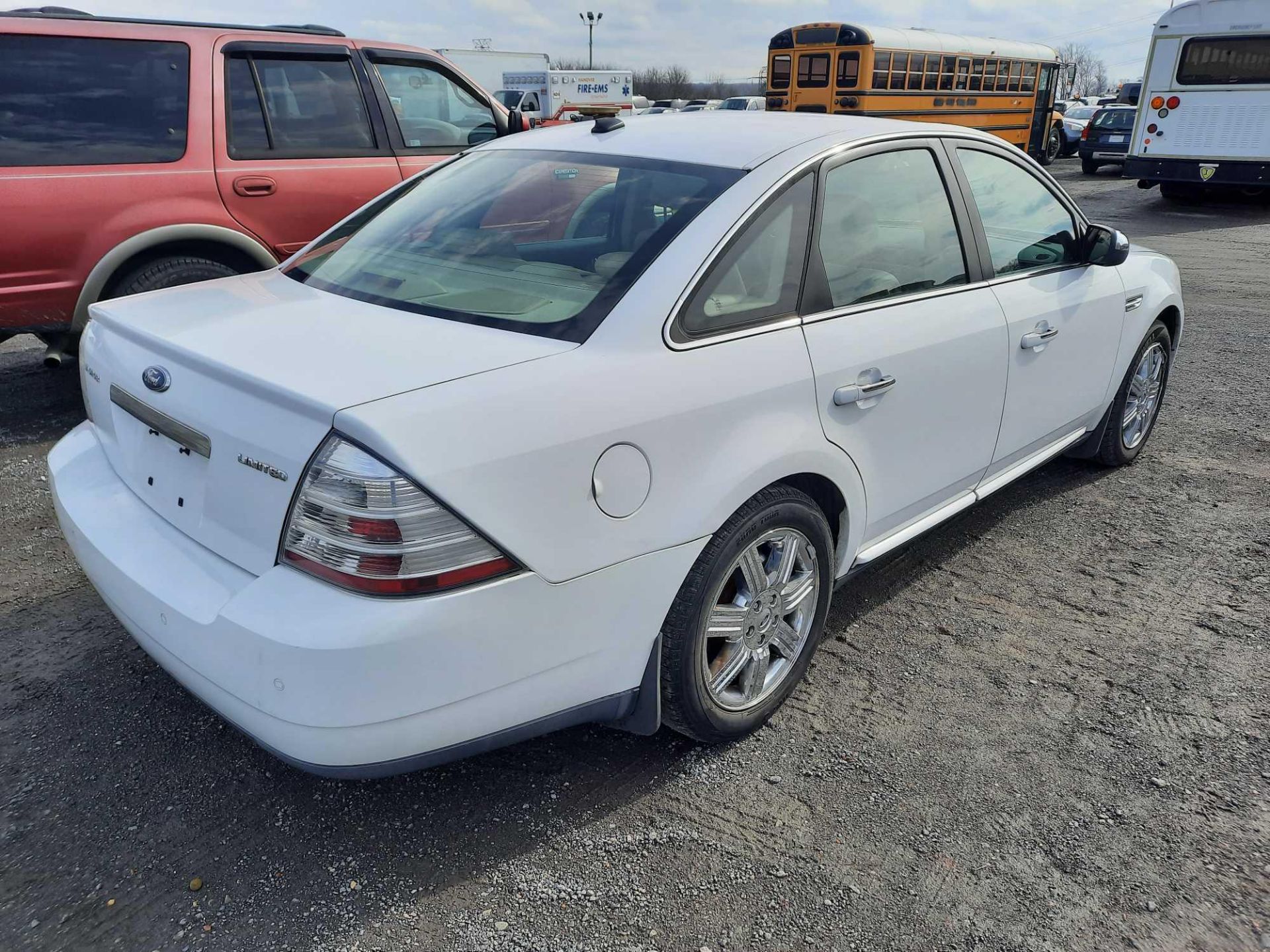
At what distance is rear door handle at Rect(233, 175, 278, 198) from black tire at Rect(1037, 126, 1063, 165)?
2353cm

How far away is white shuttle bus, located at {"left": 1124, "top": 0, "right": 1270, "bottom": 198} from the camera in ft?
45.3

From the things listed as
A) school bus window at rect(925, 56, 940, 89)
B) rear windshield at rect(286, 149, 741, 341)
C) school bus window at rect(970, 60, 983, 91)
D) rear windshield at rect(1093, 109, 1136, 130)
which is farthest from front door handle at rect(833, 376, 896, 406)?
rear windshield at rect(1093, 109, 1136, 130)

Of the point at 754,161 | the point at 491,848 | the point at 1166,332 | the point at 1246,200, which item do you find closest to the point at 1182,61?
the point at 1246,200

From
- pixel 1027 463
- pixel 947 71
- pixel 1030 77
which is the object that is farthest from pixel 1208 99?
pixel 1027 463

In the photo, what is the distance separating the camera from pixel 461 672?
197cm

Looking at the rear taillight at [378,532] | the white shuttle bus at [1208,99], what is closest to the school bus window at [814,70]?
the white shuttle bus at [1208,99]

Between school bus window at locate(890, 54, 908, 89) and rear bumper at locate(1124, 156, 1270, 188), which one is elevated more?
school bus window at locate(890, 54, 908, 89)

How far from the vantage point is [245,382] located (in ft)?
6.80

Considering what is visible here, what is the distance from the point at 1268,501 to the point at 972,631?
6.89 feet

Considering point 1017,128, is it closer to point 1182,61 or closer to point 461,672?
point 1182,61

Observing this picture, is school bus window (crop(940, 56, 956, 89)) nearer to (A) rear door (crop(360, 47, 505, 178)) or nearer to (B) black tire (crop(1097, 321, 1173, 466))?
(A) rear door (crop(360, 47, 505, 178))

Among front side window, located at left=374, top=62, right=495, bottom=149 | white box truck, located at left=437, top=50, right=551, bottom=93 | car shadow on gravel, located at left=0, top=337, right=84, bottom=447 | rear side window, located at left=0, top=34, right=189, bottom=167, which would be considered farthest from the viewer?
white box truck, located at left=437, top=50, right=551, bottom=93

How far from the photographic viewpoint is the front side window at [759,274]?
242cm

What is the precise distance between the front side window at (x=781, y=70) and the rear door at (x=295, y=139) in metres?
16.6
